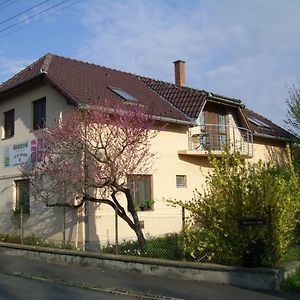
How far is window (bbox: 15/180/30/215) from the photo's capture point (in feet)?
61.2

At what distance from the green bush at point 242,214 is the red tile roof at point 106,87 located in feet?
21.4

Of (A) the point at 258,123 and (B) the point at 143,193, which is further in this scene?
(A) the point at 258,123

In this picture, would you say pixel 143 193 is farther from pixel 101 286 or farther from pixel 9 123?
pixel 101 286

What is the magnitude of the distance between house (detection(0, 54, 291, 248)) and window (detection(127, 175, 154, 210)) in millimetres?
37

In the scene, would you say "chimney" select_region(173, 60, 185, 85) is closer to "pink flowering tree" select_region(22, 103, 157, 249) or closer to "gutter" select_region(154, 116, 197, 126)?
"gutter" select_region(154, 116, 197, 126)

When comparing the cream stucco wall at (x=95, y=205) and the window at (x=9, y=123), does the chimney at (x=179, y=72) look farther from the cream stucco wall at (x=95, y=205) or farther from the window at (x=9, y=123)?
the window at (x=9, y=123)

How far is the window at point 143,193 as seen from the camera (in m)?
17.5

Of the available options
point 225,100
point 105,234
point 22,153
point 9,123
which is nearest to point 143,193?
A: point 105,234

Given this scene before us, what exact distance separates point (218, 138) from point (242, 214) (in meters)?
11.0

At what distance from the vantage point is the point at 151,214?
59.0 feet

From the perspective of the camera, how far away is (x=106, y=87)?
19.5 m

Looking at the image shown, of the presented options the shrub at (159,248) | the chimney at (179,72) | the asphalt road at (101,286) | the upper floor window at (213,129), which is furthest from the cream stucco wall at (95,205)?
the chimney at (179,72)

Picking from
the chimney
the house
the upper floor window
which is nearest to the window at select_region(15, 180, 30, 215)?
the house

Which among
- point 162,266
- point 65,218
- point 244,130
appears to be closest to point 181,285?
point 162,266
